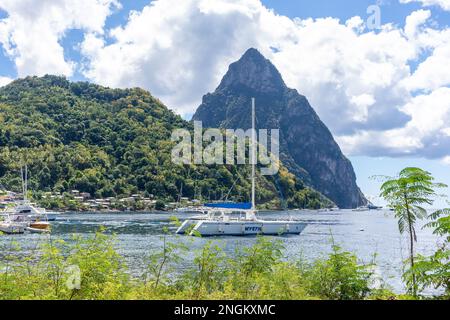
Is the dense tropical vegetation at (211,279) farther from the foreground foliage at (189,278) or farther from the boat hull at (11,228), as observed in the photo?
the boat hull at (11,228)

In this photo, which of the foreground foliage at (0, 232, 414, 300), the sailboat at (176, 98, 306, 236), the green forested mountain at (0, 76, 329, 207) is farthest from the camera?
the green forested mountain at (0, 76, 329, 207)

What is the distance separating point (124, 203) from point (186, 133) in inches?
1525

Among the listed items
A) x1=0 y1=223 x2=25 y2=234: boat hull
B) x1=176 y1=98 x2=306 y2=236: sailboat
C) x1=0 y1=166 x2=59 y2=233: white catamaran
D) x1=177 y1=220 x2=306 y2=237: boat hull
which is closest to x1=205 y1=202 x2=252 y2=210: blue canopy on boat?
x1=176 y1=98 x2=306 y2=236: sailboat

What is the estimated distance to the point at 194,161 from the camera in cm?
12900

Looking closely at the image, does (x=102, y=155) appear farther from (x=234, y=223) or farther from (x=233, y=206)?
(x=234, y=223)

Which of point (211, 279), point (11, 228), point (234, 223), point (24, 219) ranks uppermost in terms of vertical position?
point (24, 219)

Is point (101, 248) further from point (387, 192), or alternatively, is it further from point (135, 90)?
point (135, 90)

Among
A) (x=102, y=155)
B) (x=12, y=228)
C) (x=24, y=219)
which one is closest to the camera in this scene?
(x=12, y=228)

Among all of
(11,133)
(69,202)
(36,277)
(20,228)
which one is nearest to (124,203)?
(69,202)

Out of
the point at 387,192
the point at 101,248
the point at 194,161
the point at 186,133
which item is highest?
the point at 186,133

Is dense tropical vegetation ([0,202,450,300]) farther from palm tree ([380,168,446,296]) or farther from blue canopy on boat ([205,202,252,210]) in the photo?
blue canopy on boat ([205,202,252,210])

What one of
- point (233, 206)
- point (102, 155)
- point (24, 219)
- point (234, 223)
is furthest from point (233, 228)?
point (102, 155)

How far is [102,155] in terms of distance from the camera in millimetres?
125812

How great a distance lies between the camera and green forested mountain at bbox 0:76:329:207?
115 m
